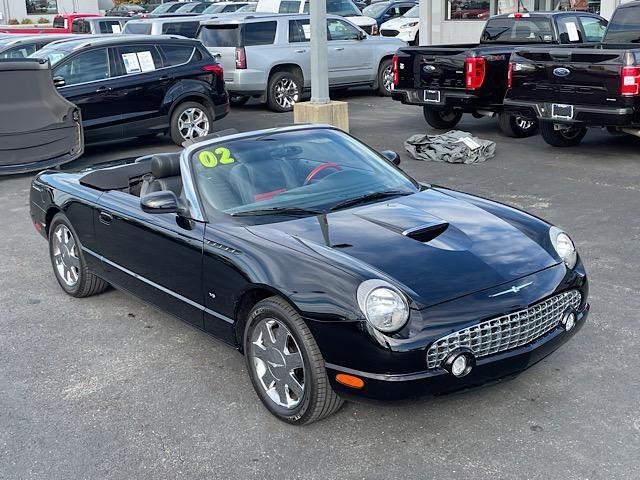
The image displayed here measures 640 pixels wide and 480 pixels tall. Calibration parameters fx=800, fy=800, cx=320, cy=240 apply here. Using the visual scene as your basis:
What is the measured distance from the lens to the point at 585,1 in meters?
19.7

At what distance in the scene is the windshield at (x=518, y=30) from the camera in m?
13.1

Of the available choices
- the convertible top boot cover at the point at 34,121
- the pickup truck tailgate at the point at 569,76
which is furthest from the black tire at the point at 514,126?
the convertible top boot cover at the point at 34,121

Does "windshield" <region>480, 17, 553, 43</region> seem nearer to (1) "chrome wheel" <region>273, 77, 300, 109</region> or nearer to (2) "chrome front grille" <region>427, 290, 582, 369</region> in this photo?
(1) "chrome wheel" <region>273, 77, 300, 109</region>

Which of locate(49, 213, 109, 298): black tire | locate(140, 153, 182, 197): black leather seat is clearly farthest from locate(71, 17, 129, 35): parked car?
locate(140, 153, 182, 197): black leather seat

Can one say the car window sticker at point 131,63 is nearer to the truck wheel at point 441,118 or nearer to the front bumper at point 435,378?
the truck wheel at point 441,118

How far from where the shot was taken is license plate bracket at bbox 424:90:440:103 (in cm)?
1243

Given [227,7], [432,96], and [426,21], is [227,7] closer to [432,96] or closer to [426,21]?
[426,21]

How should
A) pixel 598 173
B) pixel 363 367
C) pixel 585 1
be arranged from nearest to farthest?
pixel 363 367 < pixel 598 173 < pixel 585 1

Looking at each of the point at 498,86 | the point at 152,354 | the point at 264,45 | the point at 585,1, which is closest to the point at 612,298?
the point at 152,354

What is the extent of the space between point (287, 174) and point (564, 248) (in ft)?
5.74

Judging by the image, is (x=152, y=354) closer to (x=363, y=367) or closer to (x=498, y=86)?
(x=363, y=367)

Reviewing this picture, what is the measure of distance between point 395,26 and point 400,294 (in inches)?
905

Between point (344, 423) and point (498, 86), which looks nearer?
point (344, 423)

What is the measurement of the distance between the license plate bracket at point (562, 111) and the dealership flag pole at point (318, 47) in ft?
11.1
